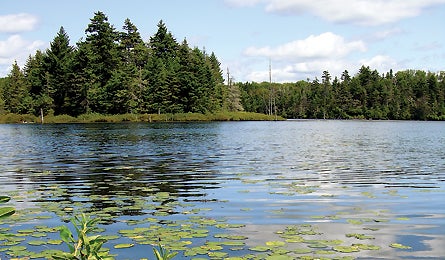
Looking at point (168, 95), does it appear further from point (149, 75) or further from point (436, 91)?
point (436, 91)

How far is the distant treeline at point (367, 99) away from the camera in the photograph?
532ft

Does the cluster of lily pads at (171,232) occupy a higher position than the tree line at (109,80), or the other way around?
the tree line at (109,80)

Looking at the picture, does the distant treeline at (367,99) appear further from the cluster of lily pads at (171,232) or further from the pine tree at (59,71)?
the cluster of lily pads at (171,232)

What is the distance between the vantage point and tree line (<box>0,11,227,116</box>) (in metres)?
101

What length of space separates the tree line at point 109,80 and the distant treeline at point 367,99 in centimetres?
5326

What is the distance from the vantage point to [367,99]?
564 ft

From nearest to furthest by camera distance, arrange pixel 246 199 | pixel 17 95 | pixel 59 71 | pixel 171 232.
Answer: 1. pixel 171 232
2. pixel 246 199
3. pixel 59 71
4. pixel 17 95

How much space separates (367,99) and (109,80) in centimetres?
10532

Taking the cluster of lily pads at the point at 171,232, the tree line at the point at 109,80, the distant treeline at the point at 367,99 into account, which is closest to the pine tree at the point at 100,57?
the tree line at the point at 109,80

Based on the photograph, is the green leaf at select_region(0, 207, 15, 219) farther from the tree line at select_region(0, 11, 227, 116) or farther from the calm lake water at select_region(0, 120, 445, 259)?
the tree line at select_region(0, 11, 227, 116)

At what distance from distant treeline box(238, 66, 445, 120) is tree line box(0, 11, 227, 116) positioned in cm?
5326

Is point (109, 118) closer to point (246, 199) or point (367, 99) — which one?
point (246, 199)

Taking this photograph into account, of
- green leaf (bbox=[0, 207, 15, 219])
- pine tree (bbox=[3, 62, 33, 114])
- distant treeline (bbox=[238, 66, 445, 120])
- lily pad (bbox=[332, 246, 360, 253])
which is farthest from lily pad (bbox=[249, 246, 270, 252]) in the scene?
distant treeline (bbox=[238, 66, 445, 120])

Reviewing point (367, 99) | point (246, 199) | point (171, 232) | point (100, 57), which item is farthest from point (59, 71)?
point (367, 99)
